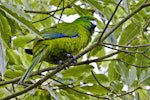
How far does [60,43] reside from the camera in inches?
55.6

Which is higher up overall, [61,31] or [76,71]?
[61,31]

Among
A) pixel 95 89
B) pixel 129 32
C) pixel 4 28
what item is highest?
pixel 129 32

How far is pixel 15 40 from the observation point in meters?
1.39

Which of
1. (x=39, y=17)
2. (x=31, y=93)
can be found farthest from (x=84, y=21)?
(x=31, y=93)

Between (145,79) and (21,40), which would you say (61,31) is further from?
(145,79)

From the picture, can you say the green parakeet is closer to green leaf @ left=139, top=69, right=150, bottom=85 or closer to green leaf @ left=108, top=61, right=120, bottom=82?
green leaf @ left=108, top=61, right=120, bottom=82

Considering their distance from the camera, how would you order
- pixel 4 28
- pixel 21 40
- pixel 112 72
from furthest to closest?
pixel 112 72
pixel 21 40
pixel 4 28

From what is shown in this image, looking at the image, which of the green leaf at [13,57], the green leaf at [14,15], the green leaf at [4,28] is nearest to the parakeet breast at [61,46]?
the green leaf at [13,57]

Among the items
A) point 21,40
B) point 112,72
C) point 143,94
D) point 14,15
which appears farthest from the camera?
point 112,72

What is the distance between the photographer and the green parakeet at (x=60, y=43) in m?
1.35

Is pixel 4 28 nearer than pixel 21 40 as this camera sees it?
Yes

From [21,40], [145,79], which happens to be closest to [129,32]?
[145,79]

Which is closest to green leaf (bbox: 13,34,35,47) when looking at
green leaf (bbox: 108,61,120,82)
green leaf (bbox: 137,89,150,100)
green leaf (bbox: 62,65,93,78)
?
green leaf (bbox: 62,65,93,78)

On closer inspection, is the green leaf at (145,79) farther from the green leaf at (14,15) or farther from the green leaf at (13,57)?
the green leaf at (14,15)
